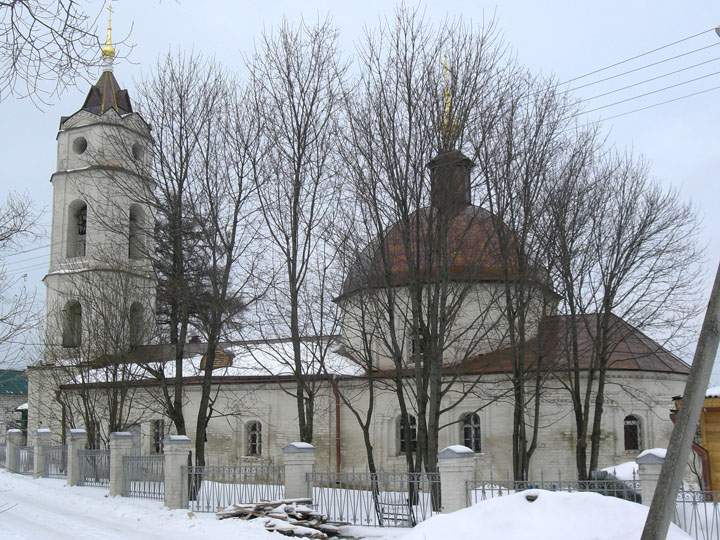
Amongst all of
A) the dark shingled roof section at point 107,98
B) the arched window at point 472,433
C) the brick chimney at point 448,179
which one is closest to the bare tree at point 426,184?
the brick chimney at point 448,179

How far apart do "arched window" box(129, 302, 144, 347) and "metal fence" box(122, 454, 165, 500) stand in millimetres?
7108

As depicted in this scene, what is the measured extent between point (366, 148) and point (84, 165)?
715 inches

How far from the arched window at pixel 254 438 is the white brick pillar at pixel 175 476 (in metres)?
11.3

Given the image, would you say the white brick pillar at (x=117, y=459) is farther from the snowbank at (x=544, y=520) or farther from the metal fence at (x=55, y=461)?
the snowbank at (x=544, y=520)

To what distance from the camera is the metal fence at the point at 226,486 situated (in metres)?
17.7

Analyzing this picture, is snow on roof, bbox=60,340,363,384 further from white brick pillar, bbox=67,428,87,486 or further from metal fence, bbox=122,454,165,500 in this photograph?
metal fence, bbox=122,454,165,500

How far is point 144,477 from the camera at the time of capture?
20078 millimetres

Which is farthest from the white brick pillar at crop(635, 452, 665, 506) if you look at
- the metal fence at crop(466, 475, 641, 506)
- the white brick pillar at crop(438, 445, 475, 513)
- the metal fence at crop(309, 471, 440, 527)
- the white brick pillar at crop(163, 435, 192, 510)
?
the white brick pillar at crop(163, 435, 192, 510)

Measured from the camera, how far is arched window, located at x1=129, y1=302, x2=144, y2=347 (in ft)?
88.9

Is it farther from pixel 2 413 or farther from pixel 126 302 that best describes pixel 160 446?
pixel 2 413

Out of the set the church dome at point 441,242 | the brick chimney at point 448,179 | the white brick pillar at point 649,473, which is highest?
the brick chimney at point 448,179

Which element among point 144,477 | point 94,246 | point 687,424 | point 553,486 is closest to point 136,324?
point 94,246

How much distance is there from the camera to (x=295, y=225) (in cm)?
2083

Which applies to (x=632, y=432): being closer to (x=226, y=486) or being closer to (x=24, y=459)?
(x=226, y=486)
